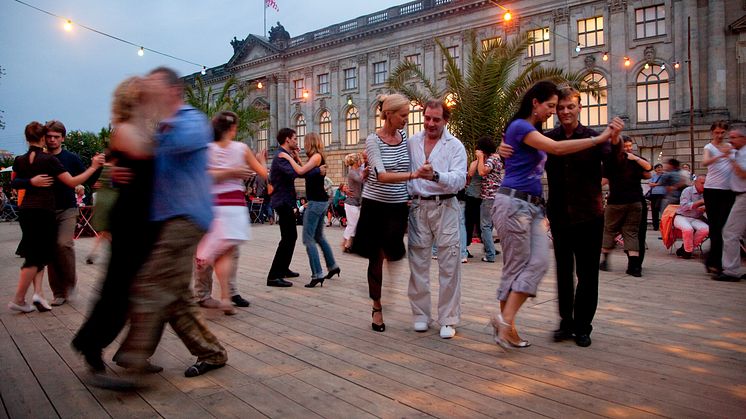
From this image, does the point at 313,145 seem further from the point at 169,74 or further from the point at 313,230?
the point at 169,74

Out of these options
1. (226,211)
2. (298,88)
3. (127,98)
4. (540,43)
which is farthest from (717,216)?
(298,88)

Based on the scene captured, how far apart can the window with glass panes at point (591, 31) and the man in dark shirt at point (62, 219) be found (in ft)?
91.8

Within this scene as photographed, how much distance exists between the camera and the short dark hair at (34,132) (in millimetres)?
5199

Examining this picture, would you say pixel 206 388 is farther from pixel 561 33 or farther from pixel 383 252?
pixel 561 33

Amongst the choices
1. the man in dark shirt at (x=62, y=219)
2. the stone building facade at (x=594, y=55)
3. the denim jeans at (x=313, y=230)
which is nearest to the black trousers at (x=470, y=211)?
the denim jeans at (x=313, y=230)

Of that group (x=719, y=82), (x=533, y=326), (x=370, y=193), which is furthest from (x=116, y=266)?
(x=719, y=82)

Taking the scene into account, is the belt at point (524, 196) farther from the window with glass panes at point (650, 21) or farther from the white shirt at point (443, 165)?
the window with glass panes at point (650, 21)

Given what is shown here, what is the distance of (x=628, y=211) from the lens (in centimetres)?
719

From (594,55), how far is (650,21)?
2901 millimetres

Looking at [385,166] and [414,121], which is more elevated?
[414,121]

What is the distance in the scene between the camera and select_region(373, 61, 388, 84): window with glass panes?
36969 millimetres

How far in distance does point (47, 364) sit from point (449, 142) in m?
3.33

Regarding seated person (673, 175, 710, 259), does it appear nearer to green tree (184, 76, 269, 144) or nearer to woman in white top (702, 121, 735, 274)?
woman in white top (702, 121, 735, 274)

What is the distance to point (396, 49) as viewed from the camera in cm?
3612
